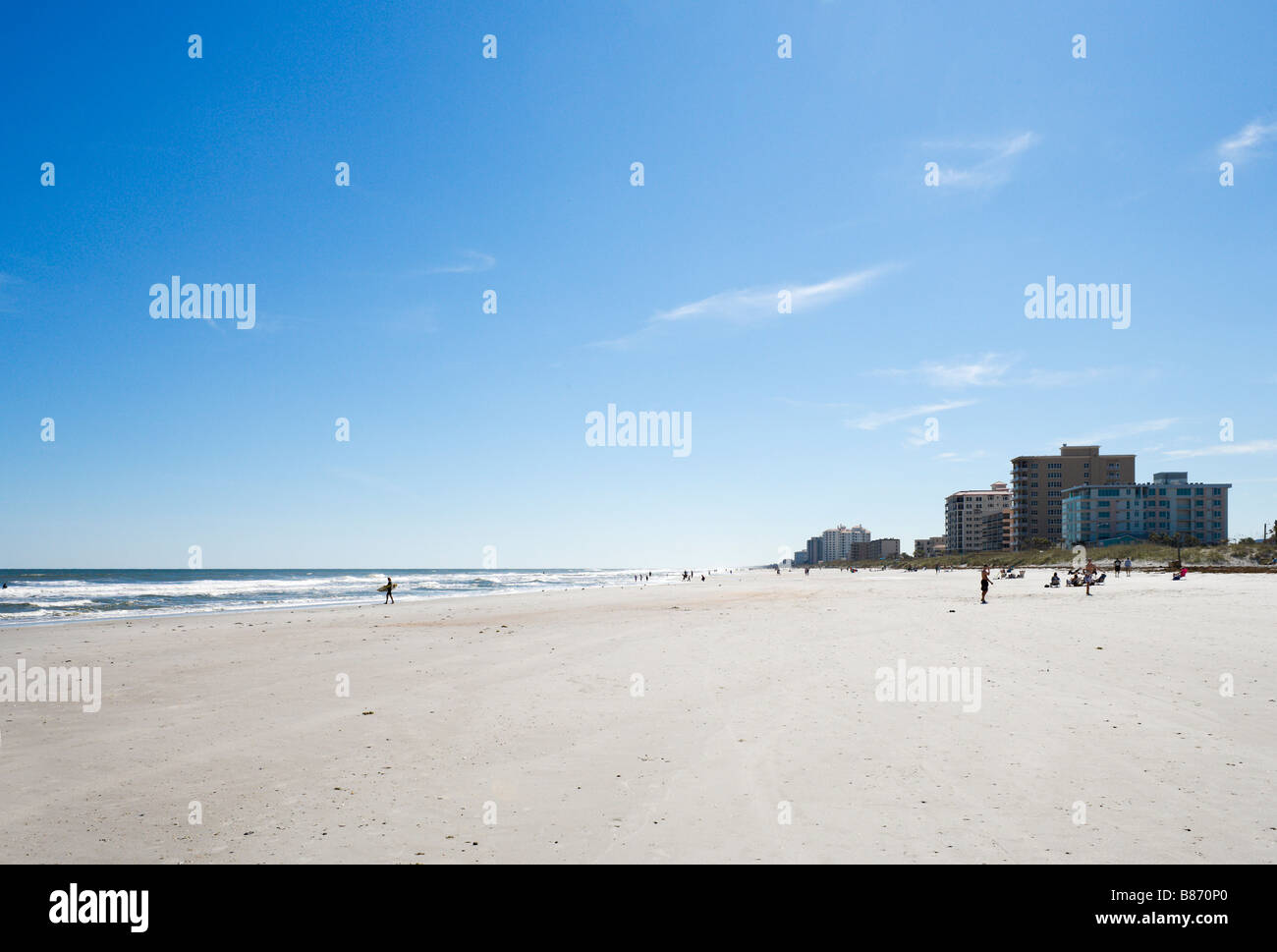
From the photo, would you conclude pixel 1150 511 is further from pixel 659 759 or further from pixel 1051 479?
pixel 659 759

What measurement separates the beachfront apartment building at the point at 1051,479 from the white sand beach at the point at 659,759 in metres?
183

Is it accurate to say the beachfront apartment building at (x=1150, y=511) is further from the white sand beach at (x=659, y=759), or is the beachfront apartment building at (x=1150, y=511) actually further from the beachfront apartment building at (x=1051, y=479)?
the white sand beach at (x=659, y=759)

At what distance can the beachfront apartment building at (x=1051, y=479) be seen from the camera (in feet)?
579

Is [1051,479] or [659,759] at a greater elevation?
[1051,479]

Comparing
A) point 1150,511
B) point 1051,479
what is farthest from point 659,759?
point 1051,479

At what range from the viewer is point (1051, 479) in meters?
179

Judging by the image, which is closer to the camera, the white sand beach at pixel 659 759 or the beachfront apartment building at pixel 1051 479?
the white sand beach at pixel 659 759

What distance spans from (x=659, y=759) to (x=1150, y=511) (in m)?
181

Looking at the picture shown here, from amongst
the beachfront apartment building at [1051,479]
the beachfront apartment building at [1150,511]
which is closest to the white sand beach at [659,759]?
the beachfront apartment building at [1150,511]
